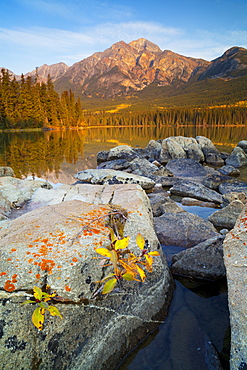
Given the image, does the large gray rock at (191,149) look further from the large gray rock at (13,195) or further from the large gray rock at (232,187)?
the large gray rock at (13,195)

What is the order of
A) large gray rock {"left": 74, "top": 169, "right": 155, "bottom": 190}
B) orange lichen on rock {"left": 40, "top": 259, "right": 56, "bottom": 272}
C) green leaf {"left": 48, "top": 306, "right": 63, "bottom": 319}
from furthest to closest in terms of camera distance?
large gray rock {"left": 74, "top": 169, "right": 155, "bottom": 190} → orange lichen on rock {"left": 40, "top": 259, "right": 56, "bottom": 272} → green leaf {"left": 48, "top": 306, "right": 63, "bottom": 319}

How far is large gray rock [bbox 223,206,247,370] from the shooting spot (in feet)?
7.84

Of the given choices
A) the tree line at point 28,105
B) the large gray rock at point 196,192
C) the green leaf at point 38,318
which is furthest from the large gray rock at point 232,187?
the tree line at point 28,105

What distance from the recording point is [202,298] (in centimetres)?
420

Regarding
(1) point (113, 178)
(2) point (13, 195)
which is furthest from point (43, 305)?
(1) point (113, 178)

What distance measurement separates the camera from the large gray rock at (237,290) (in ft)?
7.84

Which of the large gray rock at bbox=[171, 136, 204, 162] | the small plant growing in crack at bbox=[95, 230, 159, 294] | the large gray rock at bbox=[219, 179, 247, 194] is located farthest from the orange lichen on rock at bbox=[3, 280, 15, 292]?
the large gray rock at bbox=[171, 136, 204, 162]

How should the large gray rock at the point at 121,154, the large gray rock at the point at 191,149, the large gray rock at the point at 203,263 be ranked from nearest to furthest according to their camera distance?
the large gray rock at the point at 203,263 → the large gray rock at the point at 121,154 → the large gray rock at the point at 191,149

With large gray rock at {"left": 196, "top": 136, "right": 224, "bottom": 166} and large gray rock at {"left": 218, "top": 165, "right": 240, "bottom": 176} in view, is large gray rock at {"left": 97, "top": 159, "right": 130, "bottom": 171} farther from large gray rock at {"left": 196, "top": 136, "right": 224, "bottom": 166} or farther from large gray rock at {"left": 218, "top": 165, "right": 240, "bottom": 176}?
large gray rock at {"left": 196, "top": 136, "right": 224, "bottom": 166}

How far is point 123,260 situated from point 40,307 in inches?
51.3

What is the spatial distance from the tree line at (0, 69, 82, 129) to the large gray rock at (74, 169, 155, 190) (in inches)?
2437

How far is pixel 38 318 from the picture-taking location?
2.38 meters

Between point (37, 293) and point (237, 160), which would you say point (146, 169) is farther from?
point (37, 293)

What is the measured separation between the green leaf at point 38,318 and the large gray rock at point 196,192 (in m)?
9.51
